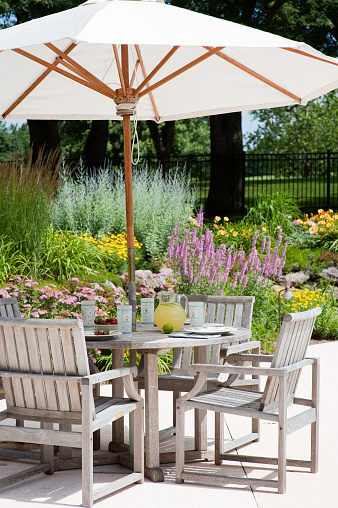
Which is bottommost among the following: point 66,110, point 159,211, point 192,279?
point 192,279

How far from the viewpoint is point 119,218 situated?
1027 centimetres

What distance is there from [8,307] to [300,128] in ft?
85.5

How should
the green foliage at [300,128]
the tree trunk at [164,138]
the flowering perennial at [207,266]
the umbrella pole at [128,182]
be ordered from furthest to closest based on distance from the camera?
the green foliage at [300,128], the tree trunk at [164,138], the flowering perennial at [207,266], the umbrella pole at [128,182]

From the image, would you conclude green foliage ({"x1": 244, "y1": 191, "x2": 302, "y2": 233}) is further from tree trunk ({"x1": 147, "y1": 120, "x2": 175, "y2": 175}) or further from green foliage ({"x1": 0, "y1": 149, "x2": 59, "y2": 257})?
tree trunk ({"x1": 147, "y1": 120, "x2": 175, "y2": 175})

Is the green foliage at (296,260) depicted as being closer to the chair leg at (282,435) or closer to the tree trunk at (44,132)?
the chair leg at (282,435)

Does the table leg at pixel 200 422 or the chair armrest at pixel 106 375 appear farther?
the table leg at pixel 200 422

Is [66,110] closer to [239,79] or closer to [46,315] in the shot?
[239,79]

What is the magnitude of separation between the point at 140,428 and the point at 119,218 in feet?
21.1

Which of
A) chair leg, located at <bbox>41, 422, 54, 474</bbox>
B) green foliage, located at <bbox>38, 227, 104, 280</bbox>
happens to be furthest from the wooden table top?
green foliage, located at <bbox>38, 227, 104, 280</bbox>

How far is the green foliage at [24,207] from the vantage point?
26.8 ft

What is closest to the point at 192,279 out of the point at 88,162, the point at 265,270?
the point at 265,270

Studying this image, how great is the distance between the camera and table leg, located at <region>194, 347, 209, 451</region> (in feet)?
14.8

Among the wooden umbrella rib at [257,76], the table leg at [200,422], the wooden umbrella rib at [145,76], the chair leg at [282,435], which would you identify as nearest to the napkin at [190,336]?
the table leg at [200,422]

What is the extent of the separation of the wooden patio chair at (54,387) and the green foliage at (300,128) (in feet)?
81.7
